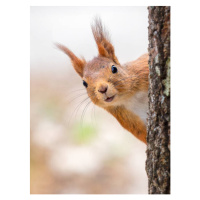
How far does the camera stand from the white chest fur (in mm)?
→ 1966

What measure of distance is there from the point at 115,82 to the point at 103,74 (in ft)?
0.29

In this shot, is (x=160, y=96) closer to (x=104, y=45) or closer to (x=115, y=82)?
(x=115, y=82)

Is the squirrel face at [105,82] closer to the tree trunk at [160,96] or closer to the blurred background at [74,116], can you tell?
the blurred background at [74,116]

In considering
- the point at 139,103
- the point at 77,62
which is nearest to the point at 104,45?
the point at 77,62

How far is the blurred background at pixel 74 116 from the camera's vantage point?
1782 mm

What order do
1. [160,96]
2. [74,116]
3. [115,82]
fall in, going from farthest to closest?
[74,116], [115,82], [160,96]

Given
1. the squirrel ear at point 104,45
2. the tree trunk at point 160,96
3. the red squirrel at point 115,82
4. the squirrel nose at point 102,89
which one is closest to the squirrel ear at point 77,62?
the red squirrel at point 115,82

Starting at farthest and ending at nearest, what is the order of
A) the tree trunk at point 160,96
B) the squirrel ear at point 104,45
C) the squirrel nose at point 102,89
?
the squirrel ear at point 104,45, the squirrel nose at point 102,89, the tree trunk at point 160,96

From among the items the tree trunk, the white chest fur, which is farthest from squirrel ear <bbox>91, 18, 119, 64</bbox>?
the tree trunk

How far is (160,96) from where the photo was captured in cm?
134

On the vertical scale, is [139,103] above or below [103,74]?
below
